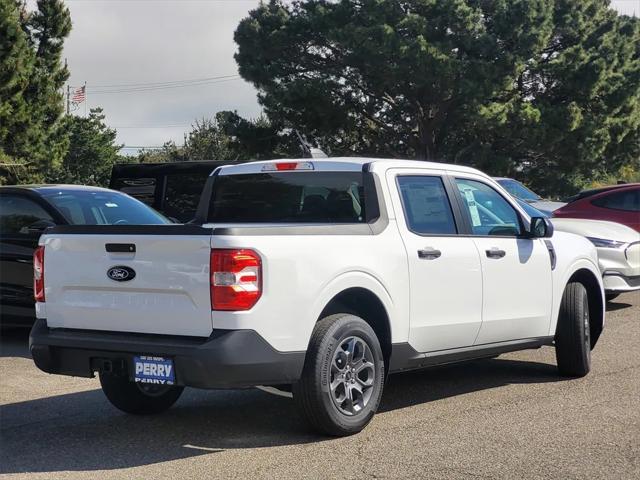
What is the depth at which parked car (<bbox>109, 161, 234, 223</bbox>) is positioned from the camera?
12.0 meters

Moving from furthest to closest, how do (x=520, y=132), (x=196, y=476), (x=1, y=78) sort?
(x=520, y=132) → (x=1, y=78) → (x=196, y=476)

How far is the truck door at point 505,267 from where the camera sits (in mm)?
6676

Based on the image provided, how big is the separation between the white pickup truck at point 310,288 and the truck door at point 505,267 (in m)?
0.01

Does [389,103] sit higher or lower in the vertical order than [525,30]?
lower

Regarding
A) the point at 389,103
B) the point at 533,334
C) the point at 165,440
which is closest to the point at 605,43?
the point at 389,103

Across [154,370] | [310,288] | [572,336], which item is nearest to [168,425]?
[154,370]

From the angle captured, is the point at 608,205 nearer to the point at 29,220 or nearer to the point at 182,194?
the point at 182,194

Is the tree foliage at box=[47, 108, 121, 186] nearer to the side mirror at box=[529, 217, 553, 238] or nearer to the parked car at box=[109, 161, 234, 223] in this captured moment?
the parked car at box=[109, 161, 234, 223]

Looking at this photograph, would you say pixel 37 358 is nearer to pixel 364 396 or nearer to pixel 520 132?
pixel 364 396

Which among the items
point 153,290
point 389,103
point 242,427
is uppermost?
point 389,103

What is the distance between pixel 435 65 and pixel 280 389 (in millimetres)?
29355

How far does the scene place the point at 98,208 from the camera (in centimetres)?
939

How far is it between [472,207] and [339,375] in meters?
2.07

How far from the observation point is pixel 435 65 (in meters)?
33.6
